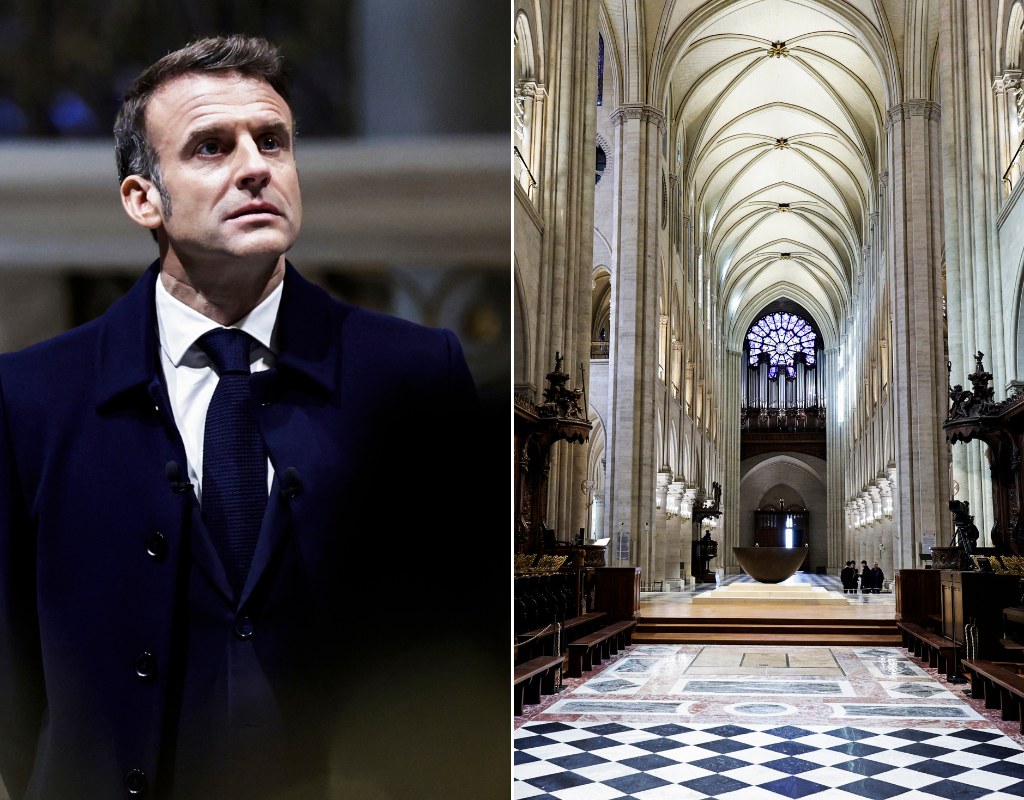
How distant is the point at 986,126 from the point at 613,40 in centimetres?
915

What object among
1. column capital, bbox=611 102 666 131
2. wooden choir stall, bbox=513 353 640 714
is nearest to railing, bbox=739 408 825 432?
column capital, bbox=611 102 666 131

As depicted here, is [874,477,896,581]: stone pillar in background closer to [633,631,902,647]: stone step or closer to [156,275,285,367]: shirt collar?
[633,631,902,647]: stone step

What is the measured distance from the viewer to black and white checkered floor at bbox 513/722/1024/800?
548cm

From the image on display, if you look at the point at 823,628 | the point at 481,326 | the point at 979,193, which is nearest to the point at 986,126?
Answer: the point at 979,193

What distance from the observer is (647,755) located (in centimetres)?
639

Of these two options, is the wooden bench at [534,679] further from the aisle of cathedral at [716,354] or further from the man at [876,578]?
the man at [876,578]

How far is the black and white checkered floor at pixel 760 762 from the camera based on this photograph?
5.48 meters

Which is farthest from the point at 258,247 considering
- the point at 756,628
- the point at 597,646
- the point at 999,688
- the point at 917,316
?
the point at 917,316

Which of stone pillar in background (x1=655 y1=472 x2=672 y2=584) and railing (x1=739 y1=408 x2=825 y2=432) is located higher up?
railing (x1=739 y1=408 x2=825 y2=432)

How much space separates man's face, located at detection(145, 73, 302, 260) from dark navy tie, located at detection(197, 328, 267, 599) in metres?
0.31

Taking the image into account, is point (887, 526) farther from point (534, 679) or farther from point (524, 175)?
point (534, 679)

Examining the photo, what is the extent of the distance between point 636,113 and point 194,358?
19.8 m

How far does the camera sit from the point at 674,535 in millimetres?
27859

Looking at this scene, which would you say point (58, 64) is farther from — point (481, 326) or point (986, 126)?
point (986, 126)
